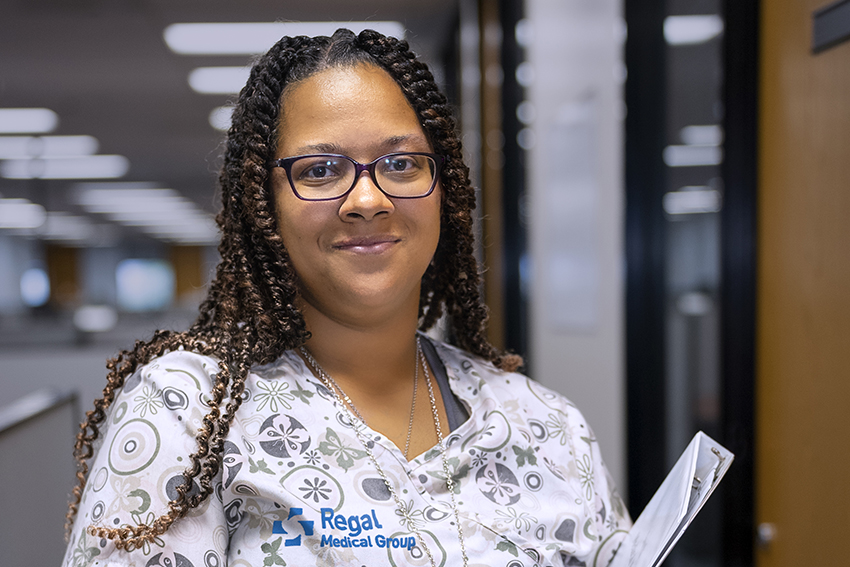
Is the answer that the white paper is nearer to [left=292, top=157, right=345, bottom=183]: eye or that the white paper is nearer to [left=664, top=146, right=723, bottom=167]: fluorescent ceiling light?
[left=292, top=157, right=345, bottom=183]: eye

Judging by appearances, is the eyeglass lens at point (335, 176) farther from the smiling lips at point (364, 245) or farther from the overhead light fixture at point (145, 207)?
the overhead light fixture at point (145, 207)

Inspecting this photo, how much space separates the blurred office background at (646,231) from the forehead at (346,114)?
0.53ft

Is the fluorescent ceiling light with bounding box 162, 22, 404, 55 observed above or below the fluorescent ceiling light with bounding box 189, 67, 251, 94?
above

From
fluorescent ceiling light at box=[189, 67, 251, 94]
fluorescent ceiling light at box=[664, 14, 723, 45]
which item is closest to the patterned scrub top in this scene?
fluorescent ceiling light at box=[664, 14, 723, 45]

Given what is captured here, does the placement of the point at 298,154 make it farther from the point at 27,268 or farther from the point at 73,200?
the point at 27,268

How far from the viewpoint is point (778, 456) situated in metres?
1.25

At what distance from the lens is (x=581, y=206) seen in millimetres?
2303

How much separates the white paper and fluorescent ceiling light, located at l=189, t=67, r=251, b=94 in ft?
13.9

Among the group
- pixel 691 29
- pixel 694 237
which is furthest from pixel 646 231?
pixel 691 29

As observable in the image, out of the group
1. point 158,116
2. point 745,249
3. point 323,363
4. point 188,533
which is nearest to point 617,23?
point 745,249

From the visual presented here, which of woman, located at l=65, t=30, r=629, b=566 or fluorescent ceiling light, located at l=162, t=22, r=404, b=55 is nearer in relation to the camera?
woman, located at l=65, t=30, r=629, b=566

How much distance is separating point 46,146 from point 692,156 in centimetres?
665

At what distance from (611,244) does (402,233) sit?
4.09 ft

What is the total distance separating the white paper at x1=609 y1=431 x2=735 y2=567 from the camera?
73 cm
